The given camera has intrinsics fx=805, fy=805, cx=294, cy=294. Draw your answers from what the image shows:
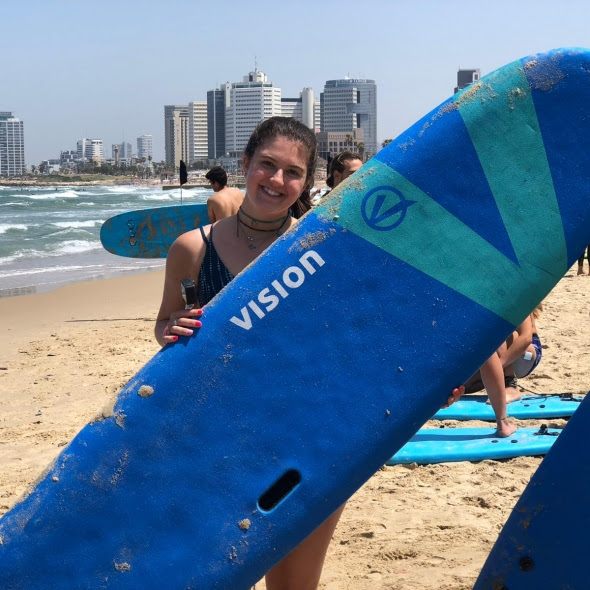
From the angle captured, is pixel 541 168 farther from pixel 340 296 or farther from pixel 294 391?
pixel 294 391

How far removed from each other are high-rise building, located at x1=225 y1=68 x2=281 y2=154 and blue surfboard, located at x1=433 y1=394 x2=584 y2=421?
134 metres

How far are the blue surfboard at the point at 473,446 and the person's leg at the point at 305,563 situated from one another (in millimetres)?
1626

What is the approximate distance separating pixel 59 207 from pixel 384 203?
4109cm

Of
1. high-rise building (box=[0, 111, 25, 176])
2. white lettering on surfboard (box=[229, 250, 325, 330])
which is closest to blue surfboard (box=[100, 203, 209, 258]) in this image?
white lettering on surfboard (box=[229, 250, 325, 330])

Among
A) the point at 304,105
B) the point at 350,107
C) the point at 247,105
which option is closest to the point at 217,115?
the point at 247,105

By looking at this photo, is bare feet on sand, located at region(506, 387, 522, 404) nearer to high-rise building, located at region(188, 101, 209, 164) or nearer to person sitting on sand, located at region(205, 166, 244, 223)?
person sitting on sand, located at region(205, 166, 244, 223)

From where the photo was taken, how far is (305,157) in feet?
6.98

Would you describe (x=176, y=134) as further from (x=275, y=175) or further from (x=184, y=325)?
(x=184, y=325)

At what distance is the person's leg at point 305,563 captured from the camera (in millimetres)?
2123

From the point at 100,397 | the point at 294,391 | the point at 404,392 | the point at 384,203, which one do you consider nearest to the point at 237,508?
the point at 294,391

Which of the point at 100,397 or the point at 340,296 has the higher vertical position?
the point at 340,296

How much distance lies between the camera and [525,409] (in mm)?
4426

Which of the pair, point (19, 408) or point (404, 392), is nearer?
point (404, 392)

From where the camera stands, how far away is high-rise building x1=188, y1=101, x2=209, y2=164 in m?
161
